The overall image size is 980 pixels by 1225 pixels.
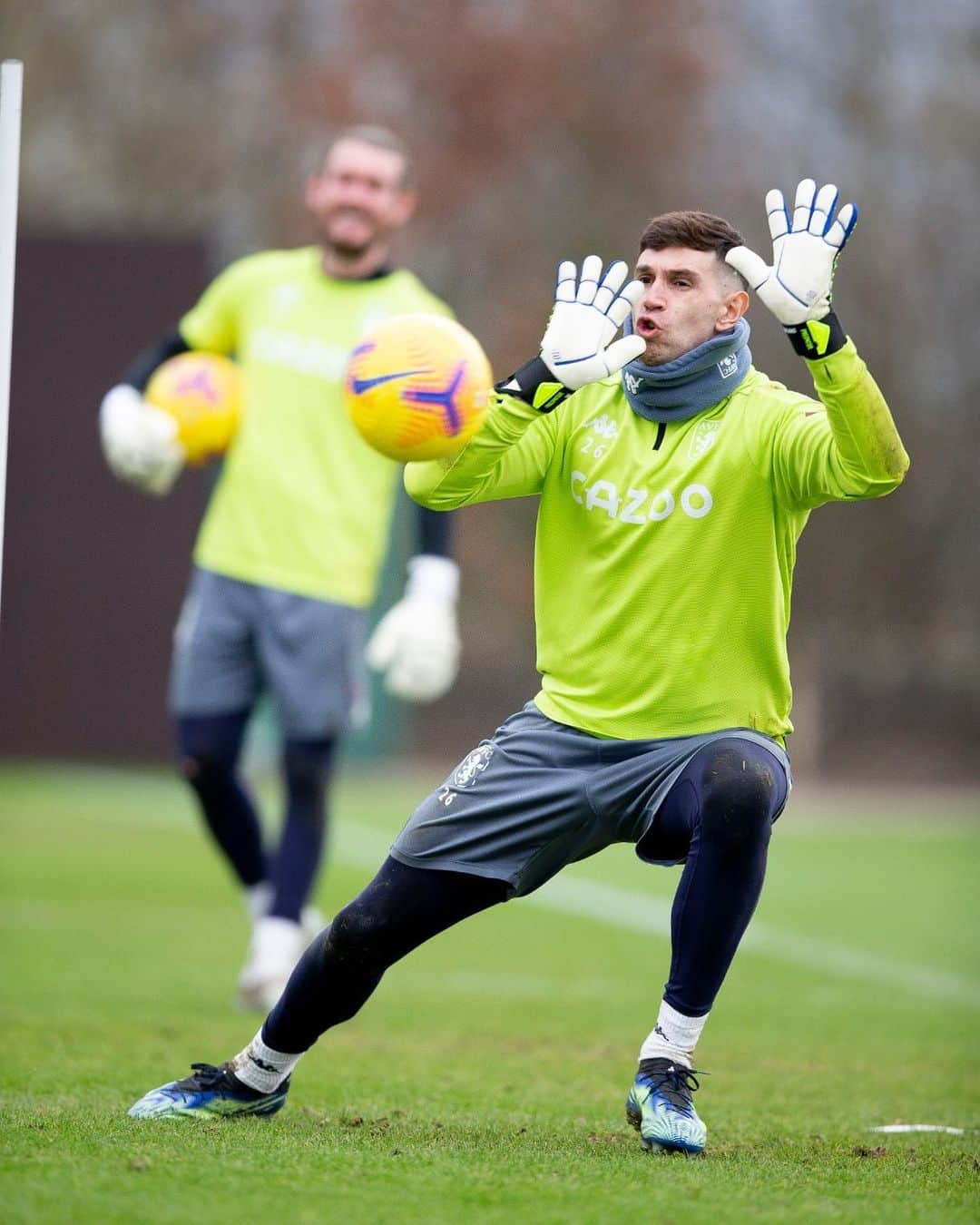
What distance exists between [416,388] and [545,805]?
0.97 metres

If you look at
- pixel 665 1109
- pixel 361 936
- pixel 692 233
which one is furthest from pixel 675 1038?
pixel 692 233

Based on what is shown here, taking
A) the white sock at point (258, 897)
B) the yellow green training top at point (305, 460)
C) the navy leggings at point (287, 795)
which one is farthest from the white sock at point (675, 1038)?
the yellow green training top at point (305, 460)

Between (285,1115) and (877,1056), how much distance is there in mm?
2482

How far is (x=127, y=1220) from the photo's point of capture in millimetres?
3232

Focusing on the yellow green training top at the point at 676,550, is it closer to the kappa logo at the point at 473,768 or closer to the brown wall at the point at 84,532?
the kappa logo at the point at 473,768

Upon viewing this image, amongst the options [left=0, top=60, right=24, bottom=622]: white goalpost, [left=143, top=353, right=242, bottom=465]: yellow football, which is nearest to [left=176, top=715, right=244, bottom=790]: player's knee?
[left=143, top=353, right=242, bottom=465]: yellow football

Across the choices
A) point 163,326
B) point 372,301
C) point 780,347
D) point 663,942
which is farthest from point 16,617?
point 372,301

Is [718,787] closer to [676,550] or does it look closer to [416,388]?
[676,550]

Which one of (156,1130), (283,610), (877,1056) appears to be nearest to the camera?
(156,1130)

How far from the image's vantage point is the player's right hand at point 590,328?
427cm

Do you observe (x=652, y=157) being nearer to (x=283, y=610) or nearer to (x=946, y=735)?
(x=946, y=735)

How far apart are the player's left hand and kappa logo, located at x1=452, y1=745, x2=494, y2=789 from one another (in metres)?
1.16

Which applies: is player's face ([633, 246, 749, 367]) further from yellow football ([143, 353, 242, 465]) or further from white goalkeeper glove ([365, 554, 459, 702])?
yellow football ([143, 353, 242, 465])

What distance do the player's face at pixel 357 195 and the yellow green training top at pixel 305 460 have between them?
0.15m
